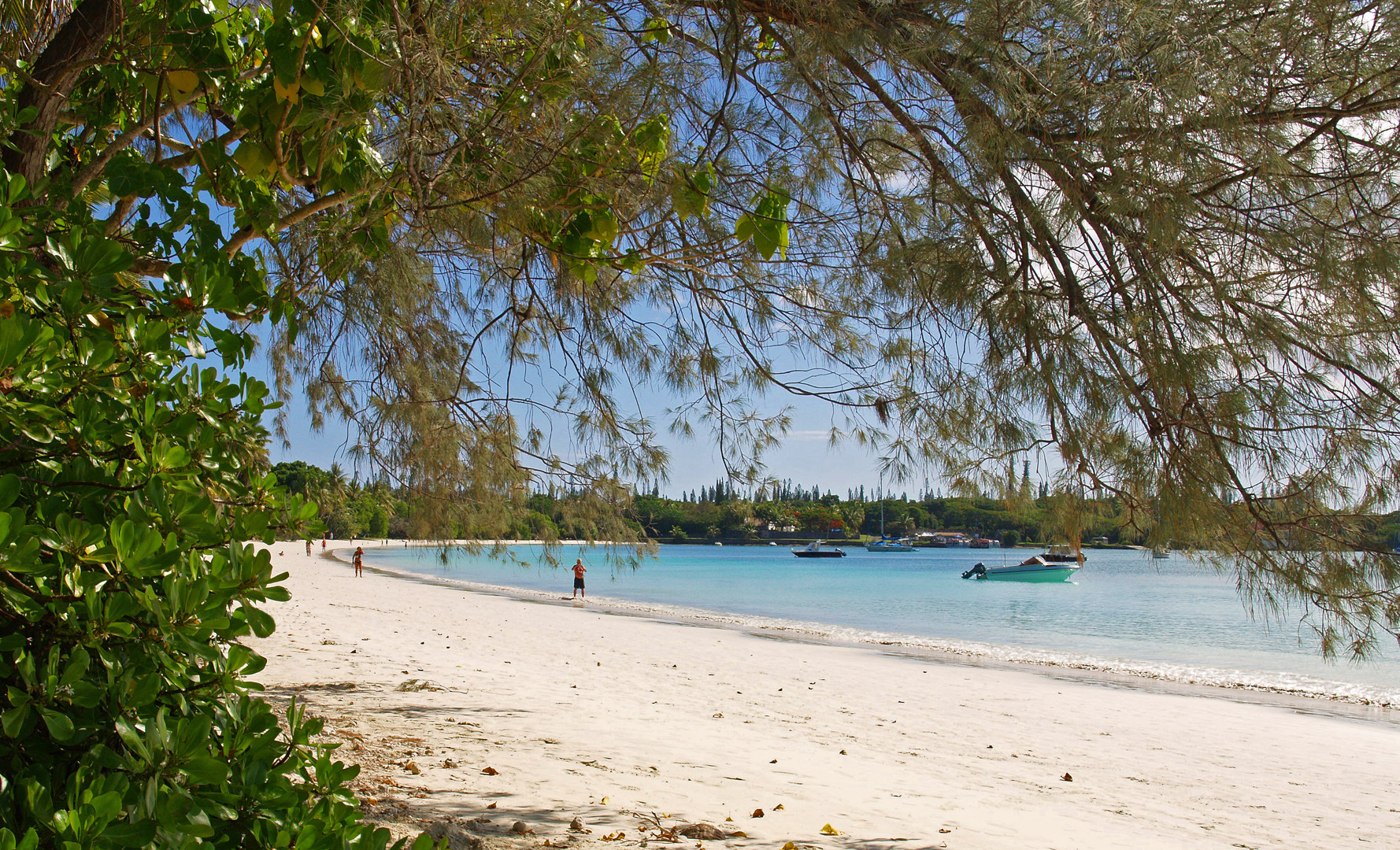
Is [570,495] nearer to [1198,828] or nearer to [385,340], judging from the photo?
[385,340]

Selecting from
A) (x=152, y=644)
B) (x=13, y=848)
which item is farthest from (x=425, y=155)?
(x=13, y=848)

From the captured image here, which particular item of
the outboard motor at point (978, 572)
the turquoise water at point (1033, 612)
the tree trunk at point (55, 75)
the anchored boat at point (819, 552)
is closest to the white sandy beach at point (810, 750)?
the turquoise water at point (1033, 612)

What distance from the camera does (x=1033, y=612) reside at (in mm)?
21094

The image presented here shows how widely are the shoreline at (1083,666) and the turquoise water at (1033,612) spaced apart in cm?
8

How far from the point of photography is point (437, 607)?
15.1 m

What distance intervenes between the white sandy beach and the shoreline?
490mm

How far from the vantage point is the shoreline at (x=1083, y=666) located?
9702mm

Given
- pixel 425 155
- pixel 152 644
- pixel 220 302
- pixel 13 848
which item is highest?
pixel 425 155

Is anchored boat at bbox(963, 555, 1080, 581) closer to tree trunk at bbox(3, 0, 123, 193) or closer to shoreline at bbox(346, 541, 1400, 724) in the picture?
shoreline at bbox(346, 541, 1400, 724)

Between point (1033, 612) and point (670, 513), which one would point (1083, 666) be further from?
point (670, 513)

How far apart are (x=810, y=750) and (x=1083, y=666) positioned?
883 cm

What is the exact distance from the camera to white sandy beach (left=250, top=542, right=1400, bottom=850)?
10.5ft

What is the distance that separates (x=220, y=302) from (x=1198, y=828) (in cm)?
471

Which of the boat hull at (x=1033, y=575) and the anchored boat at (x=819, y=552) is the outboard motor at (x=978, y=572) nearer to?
the boat hull at (x=1033, y=575)
